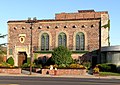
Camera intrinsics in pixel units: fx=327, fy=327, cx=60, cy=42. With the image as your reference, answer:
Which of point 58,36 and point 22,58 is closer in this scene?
point 58,36

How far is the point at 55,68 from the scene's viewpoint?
4256cm

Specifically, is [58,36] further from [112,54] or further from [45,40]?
[112,54]

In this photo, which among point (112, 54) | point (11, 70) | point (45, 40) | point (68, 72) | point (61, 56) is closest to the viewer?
point (68, 72)

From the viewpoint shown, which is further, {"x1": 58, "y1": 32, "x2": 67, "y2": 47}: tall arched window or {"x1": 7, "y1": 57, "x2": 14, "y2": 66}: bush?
{"x1": 7, "y1": 57, "x2": 14, "y2": 66}: bush

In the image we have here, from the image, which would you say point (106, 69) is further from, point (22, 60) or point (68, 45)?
point (22, 60)

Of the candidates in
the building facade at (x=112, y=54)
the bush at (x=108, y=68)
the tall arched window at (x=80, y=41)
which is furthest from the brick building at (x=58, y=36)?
the bush at (x=108, y=68)

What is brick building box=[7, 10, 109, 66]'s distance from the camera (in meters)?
54.0

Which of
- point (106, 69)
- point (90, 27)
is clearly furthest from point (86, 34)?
point (106, 69)

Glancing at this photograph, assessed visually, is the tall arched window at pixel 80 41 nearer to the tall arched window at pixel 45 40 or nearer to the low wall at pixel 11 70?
the tall arched window at pixel 45 40

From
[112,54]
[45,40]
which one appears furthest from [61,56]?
[45,40]

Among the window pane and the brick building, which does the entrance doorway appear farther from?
the window pane

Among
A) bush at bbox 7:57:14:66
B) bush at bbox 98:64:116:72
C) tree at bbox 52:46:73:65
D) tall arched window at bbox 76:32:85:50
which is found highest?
tall arched window at bbox 76:32:85:50

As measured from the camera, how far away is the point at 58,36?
55938 millimetres

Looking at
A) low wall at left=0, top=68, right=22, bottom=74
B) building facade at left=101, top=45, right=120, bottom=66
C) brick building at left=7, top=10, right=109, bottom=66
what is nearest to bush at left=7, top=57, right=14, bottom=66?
brick building at left=7, top=10, right=109, bottom=66
